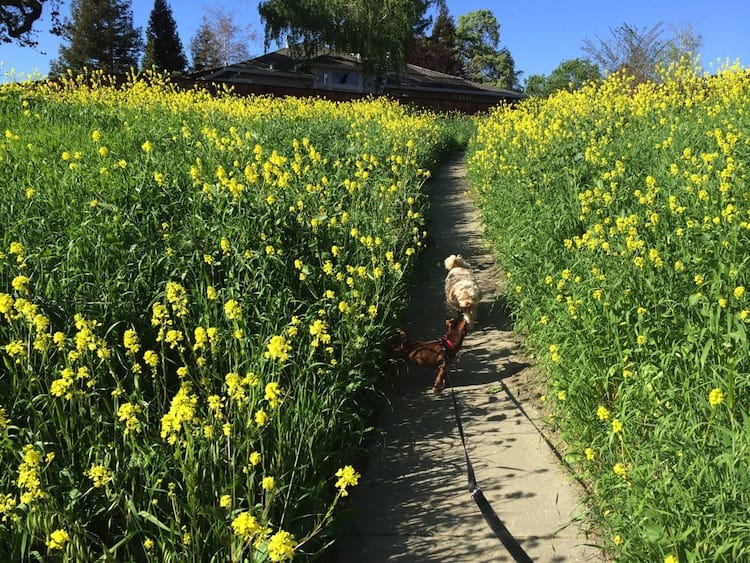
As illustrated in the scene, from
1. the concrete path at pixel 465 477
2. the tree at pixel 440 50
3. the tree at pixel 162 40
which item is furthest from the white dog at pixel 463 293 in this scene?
the tree at pixel 440 50

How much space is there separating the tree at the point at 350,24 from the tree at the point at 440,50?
24868 millimetres

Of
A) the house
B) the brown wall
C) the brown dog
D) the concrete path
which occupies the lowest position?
the concrete path

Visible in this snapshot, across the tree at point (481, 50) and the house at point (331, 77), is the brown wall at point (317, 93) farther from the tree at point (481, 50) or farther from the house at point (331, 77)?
the tree at point (481, 50)

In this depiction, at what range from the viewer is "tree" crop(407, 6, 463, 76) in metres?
60.9

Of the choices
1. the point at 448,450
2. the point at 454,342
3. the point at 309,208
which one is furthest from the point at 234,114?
the point at 448,450

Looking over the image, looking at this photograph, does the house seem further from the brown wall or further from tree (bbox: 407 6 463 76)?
tree (bbox: 407 6 463 76)

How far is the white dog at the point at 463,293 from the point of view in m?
4.42

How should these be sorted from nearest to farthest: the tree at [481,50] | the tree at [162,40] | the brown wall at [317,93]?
1. the brown wall at [317,93]
2. the tree at [162,40]
3. the tree at [481,50]

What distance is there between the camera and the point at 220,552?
6.20 ft

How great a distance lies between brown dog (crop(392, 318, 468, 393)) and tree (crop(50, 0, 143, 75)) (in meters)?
52.5

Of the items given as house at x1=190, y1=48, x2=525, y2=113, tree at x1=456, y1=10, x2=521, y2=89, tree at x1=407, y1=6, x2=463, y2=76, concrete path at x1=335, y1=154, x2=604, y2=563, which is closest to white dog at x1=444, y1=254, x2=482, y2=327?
concrete path at x1=335, y1=154, x2=604, y2=563

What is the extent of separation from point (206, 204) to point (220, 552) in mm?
2927

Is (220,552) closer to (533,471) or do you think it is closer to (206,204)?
(533,471)

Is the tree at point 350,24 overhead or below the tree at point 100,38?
below
